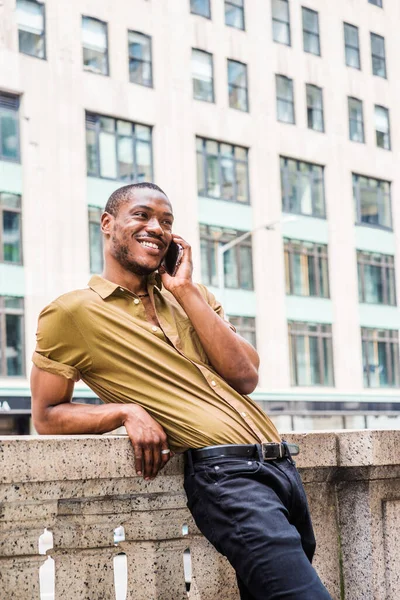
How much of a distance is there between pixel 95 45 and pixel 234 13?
7.11 m

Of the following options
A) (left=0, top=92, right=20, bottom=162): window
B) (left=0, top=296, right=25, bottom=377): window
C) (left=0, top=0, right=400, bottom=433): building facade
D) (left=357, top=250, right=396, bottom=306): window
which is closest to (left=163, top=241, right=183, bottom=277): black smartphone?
(left=0, top=0, right=400, bottom=433): building facade

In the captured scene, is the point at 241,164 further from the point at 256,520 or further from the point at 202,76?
the point at 256,520

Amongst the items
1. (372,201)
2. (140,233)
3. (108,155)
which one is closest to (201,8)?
(108,155)

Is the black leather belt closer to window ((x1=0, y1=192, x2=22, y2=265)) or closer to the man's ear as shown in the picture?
the man's ear

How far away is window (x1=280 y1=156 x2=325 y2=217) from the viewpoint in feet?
131

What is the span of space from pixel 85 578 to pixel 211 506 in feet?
1.78

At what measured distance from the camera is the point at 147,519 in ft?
12.7

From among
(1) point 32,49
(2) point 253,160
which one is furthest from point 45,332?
(2) point 253,160

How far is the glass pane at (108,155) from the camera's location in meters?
34.1

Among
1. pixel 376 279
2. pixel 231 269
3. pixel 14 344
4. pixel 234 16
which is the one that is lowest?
pixel 14 344

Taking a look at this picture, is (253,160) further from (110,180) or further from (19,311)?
(19,311)

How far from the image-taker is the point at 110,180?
34.1m

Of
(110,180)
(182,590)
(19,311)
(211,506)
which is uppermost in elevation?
(110,180)

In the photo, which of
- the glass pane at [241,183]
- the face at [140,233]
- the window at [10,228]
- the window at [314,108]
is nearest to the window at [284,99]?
the window at [314,108]
